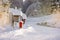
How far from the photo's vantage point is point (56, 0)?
35438 millimetres

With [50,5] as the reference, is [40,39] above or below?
below

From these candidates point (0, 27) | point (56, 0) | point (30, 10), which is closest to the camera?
point (0, 27)

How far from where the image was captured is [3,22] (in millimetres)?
17906

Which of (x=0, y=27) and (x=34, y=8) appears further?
(x=34, y=8)

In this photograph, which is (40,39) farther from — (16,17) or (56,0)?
(56,0)

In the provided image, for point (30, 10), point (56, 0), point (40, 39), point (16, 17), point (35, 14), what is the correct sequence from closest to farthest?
point (40, 39) → point (16, 17) → point (56, 0) → point (35, 14) → point (30, 10)

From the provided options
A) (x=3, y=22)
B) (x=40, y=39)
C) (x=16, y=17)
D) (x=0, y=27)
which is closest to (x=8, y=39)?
(x=40, y=39)

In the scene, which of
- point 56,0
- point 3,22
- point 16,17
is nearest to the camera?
point 3,22

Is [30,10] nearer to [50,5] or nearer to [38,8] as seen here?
[38,8]

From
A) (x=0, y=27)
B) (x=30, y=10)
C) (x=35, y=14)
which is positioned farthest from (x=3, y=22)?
(x=30, y=10)

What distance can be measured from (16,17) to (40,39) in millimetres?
13846

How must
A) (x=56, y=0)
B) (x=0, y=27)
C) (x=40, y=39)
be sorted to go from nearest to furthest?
(x=40, y=39), (x=0, y=27), (x=56, y=0)

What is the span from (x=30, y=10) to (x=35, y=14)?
127 inches

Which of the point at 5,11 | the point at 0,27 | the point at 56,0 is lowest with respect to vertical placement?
the point at 0,27
